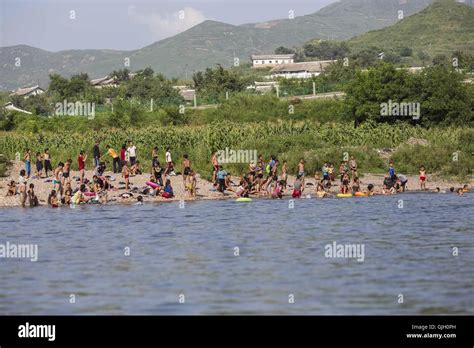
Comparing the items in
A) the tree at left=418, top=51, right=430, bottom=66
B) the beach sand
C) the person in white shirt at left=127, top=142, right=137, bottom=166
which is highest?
the tree at left=418, top=51, right=430, bottom=66

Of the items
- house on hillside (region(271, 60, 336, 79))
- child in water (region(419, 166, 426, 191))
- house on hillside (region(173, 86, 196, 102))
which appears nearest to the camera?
child in water (region(419, 166, 426, 191))

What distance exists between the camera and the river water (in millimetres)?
22172

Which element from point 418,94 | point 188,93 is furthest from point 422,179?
point 188,93

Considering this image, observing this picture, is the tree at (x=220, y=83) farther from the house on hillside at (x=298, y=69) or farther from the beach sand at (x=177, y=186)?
the house on hillside at (x=298, y=69)

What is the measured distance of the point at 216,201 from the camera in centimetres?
4447

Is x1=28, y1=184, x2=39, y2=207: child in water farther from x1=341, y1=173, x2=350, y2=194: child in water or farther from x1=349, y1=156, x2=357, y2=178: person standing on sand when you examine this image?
x1=349, y1=156, x2=357, y2=178: person standing on sand

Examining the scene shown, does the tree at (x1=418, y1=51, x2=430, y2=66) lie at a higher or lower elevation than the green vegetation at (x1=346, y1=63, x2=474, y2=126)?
higher

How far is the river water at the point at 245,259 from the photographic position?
22172 millimetres

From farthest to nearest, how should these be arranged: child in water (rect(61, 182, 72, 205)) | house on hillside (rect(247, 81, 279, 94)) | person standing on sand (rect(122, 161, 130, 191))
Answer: house on hillside (rect(247, 81, 279, 94)) → person standing on sand (rect(122, 161, 130, 191)) → child in water (rect(61, 182, 72, 205))

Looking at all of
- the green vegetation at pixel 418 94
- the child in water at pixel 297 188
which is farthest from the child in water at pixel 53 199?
the green vegetation at pixel 418 94

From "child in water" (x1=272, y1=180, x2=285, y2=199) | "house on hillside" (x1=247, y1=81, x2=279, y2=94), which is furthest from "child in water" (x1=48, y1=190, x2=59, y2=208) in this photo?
"house on hillside" (x1=247, y1=81, x2=279, y2=94)
